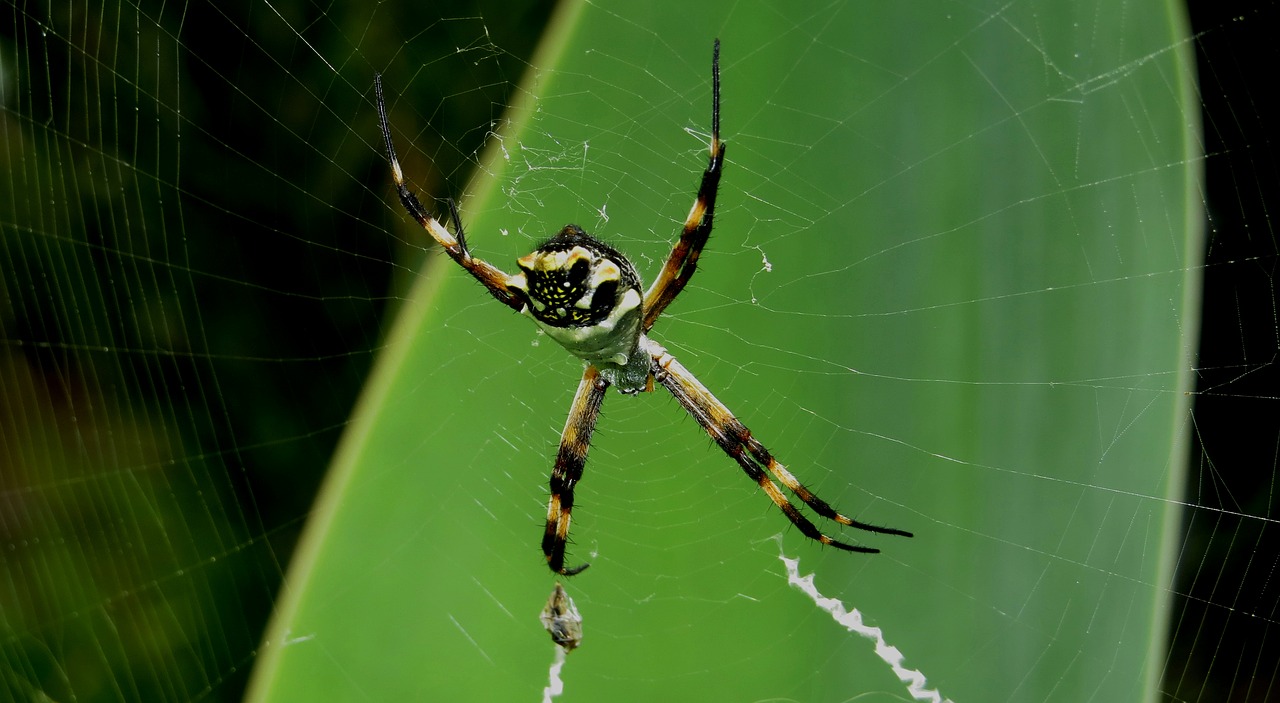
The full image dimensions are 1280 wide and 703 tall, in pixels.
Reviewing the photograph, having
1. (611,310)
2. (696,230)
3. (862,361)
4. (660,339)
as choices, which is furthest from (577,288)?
(862,361)

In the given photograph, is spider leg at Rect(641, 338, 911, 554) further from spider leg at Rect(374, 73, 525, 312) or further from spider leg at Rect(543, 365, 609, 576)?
spider leg at Rect(374, 73, 525, 312)

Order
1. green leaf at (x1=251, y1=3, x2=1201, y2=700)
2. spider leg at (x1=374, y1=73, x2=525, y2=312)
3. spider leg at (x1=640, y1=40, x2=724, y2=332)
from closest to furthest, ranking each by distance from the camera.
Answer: green leaf at (x1=251, y1=3, x2=1201, y2=700) → spider leg at (x1=640, y1=40, x2=724, y2=332) → spider leg at (x1=374, y1=73, x2=525, y2=312)

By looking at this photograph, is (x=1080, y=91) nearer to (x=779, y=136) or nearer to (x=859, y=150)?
(x=859, y=150)

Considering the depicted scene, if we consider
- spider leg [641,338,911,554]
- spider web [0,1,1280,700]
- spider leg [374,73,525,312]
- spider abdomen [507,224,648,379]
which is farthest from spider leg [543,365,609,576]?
spider leg [374,73,525,312]

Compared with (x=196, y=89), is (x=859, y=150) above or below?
below

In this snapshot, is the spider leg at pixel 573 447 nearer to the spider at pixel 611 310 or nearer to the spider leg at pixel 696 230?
the spider at pixel 611 310

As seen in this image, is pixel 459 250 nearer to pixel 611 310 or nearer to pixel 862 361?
pixel 611 310

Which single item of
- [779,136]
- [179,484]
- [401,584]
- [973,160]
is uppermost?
[779,136]

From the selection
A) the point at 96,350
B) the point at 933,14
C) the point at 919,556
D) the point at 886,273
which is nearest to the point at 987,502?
the point at 919,556

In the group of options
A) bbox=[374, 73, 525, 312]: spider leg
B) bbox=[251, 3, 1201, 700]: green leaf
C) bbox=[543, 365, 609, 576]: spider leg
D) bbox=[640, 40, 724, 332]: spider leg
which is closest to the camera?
bbox=[251, 3, 1201, 700]: green leaf
